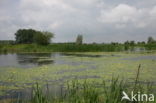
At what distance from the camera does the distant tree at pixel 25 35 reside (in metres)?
47.8

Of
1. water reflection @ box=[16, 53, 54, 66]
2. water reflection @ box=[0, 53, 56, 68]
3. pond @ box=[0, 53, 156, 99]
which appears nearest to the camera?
pond @ box=[0, 53, 156, 99]

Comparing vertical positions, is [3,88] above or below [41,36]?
below

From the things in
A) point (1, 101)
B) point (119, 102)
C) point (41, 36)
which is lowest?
point (1, 101)

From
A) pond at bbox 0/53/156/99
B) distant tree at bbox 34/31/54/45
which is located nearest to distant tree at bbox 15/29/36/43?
distant tree at bbox 34/31/54/45

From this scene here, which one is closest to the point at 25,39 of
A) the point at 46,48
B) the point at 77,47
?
the point at 46,48

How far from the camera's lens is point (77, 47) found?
1288 inches

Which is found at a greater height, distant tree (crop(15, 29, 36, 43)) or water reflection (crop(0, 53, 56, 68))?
distant tree (crop(15, 29, 36, 43))

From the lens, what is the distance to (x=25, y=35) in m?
47.8

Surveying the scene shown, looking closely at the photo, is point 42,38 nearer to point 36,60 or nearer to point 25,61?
point 36,60

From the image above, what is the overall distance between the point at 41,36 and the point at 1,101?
110 feet

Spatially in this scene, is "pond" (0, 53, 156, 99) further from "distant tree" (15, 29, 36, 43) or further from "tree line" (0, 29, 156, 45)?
"distant tree" (15, 29, 36, 43)

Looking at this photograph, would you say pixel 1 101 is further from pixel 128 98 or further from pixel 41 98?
pixel 128 98

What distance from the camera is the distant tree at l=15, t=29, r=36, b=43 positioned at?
4775 cm

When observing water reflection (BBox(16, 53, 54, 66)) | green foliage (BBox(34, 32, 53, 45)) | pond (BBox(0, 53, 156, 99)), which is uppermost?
green foliage (BBox(34, 32, 53, 45))
